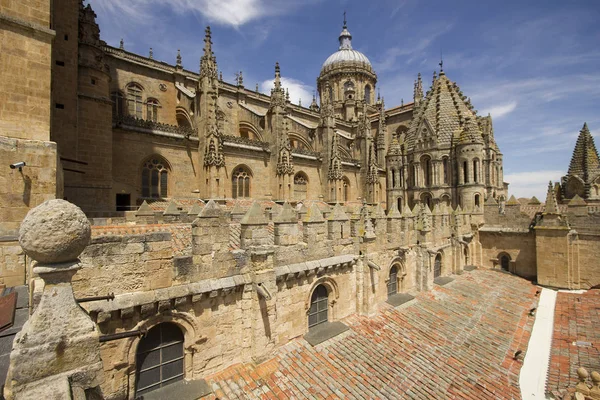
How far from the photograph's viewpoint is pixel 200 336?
6234 millimetres

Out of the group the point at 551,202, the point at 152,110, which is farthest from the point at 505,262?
the point at 152,110

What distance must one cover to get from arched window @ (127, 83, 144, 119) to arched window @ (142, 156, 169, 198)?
7.16 m

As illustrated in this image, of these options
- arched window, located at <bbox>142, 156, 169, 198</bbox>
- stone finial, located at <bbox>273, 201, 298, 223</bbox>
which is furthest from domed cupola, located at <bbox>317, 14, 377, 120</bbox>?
stone finial, located at <bbox>273, 201, 298, 223</bbox>

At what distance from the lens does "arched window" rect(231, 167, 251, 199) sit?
876 inches

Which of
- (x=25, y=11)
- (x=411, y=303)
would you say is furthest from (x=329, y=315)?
(x=25, y=11)

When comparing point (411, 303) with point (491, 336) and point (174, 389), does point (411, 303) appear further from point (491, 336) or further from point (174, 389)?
point (174, 389)

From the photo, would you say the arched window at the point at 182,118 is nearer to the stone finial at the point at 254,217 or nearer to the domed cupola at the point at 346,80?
the stone finial at the point at 254,217

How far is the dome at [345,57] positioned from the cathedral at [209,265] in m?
31.2

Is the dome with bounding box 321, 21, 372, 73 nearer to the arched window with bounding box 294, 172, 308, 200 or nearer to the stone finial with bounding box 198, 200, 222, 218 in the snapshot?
the arched window with bounding box 294, 172, 308, 200

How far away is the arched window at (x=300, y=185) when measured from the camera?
27.3 m

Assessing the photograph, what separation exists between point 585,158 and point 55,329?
3622 centimetres

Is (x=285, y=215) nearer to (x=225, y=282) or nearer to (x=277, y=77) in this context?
(x=225, y=282)

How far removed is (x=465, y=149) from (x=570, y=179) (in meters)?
9.89

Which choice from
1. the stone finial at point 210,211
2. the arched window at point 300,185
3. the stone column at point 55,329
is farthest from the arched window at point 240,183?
the stone column at point 55,329
